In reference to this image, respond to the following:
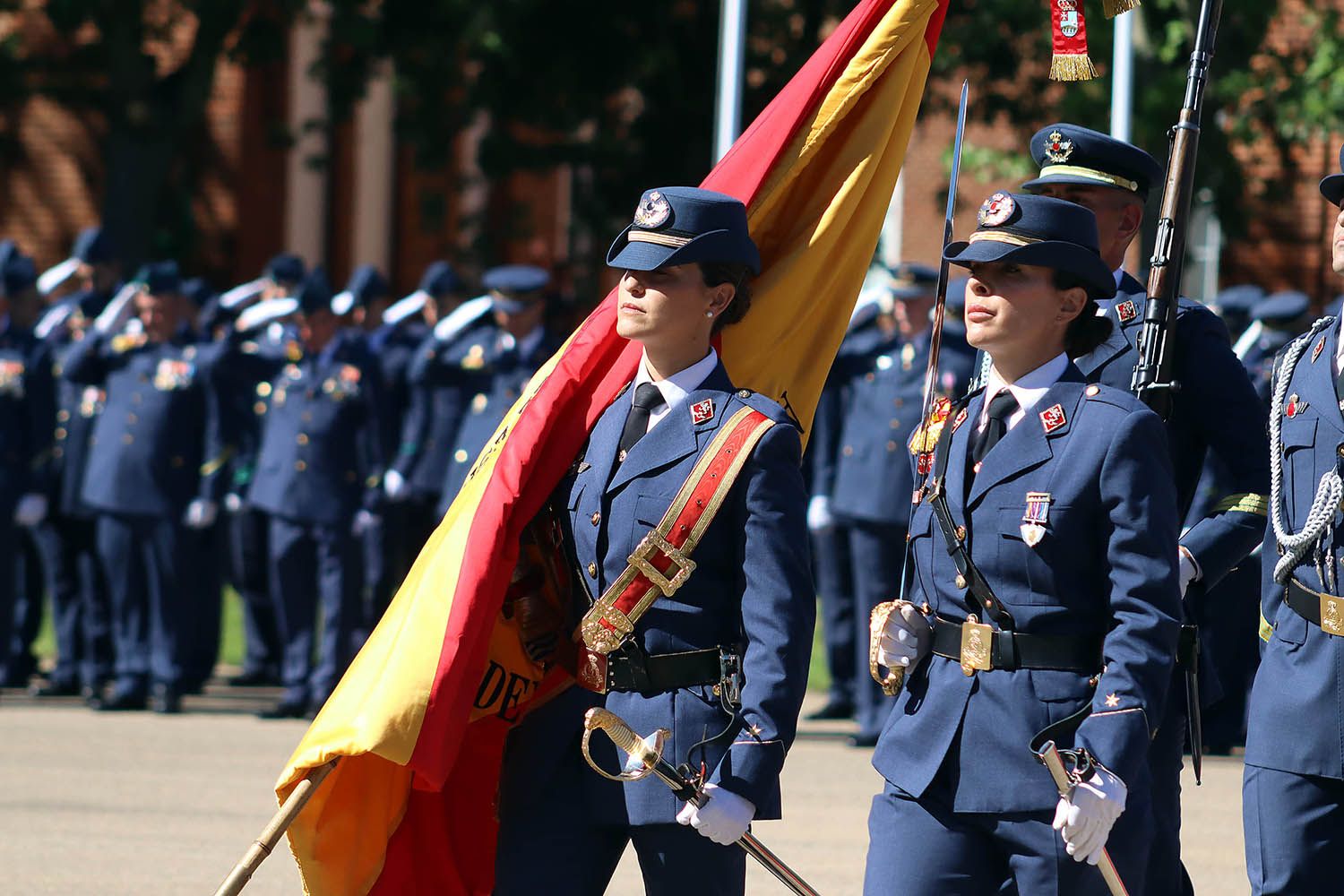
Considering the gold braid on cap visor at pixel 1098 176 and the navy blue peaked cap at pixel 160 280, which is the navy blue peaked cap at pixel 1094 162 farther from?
the navy blue peaked cap at pixel 160 280

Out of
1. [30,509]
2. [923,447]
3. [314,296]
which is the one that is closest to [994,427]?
[923,447]

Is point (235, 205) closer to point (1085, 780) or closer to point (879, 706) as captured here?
point (879, 706)

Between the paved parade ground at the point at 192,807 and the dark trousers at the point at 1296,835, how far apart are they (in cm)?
236

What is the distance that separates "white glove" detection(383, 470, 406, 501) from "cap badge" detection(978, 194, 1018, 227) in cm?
776

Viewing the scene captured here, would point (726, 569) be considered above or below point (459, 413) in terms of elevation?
above

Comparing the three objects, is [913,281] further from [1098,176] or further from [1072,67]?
[1098,176]

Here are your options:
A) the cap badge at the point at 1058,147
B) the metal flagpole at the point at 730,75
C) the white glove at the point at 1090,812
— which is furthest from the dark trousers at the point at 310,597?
the white glove at the point at 1090,812

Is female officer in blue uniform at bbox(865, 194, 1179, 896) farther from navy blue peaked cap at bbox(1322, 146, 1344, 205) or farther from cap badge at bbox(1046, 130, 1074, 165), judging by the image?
navy blue peaked cap at bbox(1322, 146, 1344, 205)

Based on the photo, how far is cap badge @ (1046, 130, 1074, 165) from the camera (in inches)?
197

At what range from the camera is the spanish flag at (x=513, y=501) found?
174 inches

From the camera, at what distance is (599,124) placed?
57.2 feet

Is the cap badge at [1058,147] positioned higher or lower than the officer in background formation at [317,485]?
higher

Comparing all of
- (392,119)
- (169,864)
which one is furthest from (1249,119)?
(169,864)

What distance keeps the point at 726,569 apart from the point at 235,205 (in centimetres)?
1844
